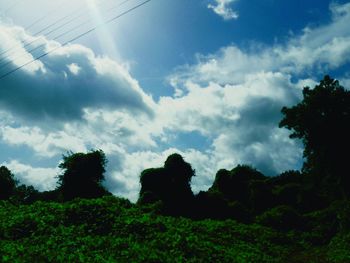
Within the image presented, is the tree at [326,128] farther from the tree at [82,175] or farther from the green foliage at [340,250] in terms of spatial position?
the tree at [82,175]

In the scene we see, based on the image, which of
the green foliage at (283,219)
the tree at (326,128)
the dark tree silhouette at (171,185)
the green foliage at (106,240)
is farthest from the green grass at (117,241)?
the dark tree silhouette at (171,185)

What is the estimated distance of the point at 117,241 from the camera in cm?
1451

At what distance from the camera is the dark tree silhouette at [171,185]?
34812 millimetres

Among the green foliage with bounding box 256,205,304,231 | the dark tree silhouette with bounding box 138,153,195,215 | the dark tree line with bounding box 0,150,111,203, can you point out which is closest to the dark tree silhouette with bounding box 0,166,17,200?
the dark tree line with bounding box 0,150,111,203

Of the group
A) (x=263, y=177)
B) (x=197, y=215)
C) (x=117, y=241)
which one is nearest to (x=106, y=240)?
(x=117, y=241)

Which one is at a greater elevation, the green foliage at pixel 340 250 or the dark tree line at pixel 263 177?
the dark tree line at pixel 263 177

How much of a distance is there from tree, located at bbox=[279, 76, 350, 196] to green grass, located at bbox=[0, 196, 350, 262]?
4.37m

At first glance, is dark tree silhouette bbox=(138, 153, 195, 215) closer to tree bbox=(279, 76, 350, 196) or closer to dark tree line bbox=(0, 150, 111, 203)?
dark tree line bbox=(0, 150, 111, 203)

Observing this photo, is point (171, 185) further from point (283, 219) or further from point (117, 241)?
point (117, 241)

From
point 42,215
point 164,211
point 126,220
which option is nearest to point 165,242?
point 126,220

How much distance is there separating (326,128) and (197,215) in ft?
50.2

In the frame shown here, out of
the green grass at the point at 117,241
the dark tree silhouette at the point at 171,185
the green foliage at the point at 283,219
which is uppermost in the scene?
the dark tree silhouette at the point at 171,185

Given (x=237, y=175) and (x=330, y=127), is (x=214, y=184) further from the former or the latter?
(x=330, y=127)

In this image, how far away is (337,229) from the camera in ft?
82.8
